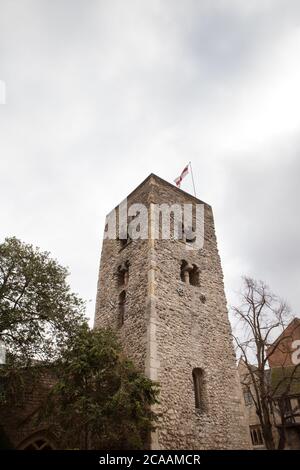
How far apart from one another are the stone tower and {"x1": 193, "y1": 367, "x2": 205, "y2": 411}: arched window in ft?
0.11

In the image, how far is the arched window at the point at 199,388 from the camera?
12.4 metres

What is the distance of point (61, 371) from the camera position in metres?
10.8

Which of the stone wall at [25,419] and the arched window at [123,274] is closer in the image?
the stone wall at [25,419]

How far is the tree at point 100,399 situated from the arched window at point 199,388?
229 cm

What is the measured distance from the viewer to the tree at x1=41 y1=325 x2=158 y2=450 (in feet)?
30.3

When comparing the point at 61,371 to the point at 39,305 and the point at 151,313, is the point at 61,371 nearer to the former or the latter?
the point at 39,305

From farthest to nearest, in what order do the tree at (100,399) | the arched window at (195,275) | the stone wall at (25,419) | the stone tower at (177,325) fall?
1. the arched window at (195,275)
2. the stone tower at (177,325)
3. the stone wall at (25,419)
4. the tree at (100,399)

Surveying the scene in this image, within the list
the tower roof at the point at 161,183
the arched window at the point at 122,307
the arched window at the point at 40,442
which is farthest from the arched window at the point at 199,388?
the tower roof at the point at 161,183

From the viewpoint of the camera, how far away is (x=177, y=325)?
13.3 m

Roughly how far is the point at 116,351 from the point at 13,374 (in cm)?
356

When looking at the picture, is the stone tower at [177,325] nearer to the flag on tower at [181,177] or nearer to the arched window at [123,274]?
the arched window at [123,274]

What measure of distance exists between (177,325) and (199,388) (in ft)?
7.86
